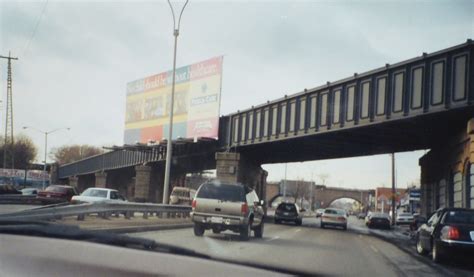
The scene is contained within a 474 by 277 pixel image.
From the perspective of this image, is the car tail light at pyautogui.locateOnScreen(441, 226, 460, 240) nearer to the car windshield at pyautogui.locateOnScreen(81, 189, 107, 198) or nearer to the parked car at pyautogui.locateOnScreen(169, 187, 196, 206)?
the car windshield at pyautogui.locateOnScreen(81, 189, 107, 198)

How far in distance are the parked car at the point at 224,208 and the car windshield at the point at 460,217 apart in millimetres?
4945

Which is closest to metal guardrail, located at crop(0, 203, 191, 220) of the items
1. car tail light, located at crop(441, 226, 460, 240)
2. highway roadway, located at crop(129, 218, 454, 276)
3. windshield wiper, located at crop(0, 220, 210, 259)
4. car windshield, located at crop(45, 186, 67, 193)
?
windshield wiper, located at crop(0, 220, 210, 259)

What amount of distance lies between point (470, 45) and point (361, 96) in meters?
6.23

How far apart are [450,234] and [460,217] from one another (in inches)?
56.9

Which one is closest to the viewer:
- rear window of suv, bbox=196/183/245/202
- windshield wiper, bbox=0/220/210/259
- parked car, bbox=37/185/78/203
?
windshield wiper, bbox=0/220/210/259

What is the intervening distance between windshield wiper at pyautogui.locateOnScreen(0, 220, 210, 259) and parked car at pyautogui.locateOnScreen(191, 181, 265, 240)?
9568 mm

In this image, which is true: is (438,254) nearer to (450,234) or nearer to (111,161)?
(450,234)

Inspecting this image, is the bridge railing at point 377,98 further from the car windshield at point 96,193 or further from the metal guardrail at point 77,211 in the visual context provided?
the metal guardrail at point 77,211

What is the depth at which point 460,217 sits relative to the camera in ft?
42.2

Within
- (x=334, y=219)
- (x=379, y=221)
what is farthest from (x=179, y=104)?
(x=379, y=221)

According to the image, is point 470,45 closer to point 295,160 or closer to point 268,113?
point 268,113

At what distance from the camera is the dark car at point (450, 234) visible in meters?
11.5

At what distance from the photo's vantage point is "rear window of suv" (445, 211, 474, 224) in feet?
41.0

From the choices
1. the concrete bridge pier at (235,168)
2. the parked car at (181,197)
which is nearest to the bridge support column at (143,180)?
the parked car at (181,197)
